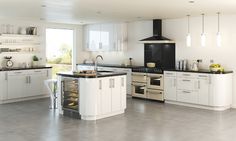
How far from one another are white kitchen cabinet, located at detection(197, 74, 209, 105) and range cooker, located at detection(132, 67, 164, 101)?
1.21 meters

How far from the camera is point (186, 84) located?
327 inches

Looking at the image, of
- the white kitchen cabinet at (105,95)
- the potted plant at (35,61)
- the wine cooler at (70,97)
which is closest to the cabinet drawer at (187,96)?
the white kitchen cabinet at (105,95)

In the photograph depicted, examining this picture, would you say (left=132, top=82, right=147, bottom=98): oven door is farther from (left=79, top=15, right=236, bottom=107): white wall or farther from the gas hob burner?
(left=79, top=15, right=236, bottom=107): white wall

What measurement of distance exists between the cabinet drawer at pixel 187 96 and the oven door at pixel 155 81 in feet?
2.12

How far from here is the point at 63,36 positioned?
1111 cm

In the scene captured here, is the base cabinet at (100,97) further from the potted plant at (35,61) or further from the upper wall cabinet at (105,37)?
the potted plant at (35,61)

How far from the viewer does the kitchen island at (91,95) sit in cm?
650

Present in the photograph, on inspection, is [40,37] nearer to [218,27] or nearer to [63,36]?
[63,36]

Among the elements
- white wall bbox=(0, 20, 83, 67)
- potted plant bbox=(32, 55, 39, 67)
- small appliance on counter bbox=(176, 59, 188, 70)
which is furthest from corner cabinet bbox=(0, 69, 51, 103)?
small appliance on counter bbox=(176, 59, 188, 70)

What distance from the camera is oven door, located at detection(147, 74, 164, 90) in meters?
8.89

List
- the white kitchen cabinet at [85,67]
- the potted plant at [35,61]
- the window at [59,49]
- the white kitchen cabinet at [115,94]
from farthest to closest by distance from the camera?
1. the white kitchen cabinet at [85,67]
2. the window at [59,49]
3. the potted plant at [35,61]
4. the white kitchen cabinet at [115,94]

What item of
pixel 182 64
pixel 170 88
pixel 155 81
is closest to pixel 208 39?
pixel 182 64

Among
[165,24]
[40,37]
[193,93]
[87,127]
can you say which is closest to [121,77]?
[87,127]

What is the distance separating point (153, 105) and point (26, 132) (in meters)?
3.98
